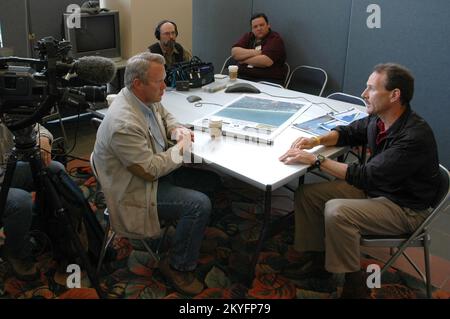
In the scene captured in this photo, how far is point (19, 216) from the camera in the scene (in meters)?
2.19

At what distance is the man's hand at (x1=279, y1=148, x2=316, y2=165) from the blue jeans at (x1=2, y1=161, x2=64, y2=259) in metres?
1.14

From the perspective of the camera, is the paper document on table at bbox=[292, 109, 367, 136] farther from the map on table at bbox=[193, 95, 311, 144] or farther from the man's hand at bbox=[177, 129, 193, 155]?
the man's hand at bbox=[177, 129, 193, 155]

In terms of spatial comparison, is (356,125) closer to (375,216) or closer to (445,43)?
(375,216)

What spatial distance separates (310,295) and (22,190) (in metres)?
1.57

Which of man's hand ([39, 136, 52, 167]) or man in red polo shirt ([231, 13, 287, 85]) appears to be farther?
man in red polo shirt ([231, 13, 287, 85])

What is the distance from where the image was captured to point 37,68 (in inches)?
70.8

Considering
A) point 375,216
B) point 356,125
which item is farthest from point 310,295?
point 356,125

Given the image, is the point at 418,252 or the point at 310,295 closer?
the point at 310,295

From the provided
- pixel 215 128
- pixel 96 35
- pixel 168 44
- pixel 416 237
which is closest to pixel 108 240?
pixel 215 128

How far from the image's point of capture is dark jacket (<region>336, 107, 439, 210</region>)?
1996 millimetres

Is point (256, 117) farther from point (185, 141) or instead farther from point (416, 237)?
point (416, 237)

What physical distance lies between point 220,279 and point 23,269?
1.03m

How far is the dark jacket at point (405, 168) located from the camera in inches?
78.6

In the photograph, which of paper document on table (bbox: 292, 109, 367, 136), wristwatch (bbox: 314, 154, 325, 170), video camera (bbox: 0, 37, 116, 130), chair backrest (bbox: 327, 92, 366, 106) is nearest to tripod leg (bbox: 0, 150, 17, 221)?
video camera (bbox: 0, 37, 116, 130)
